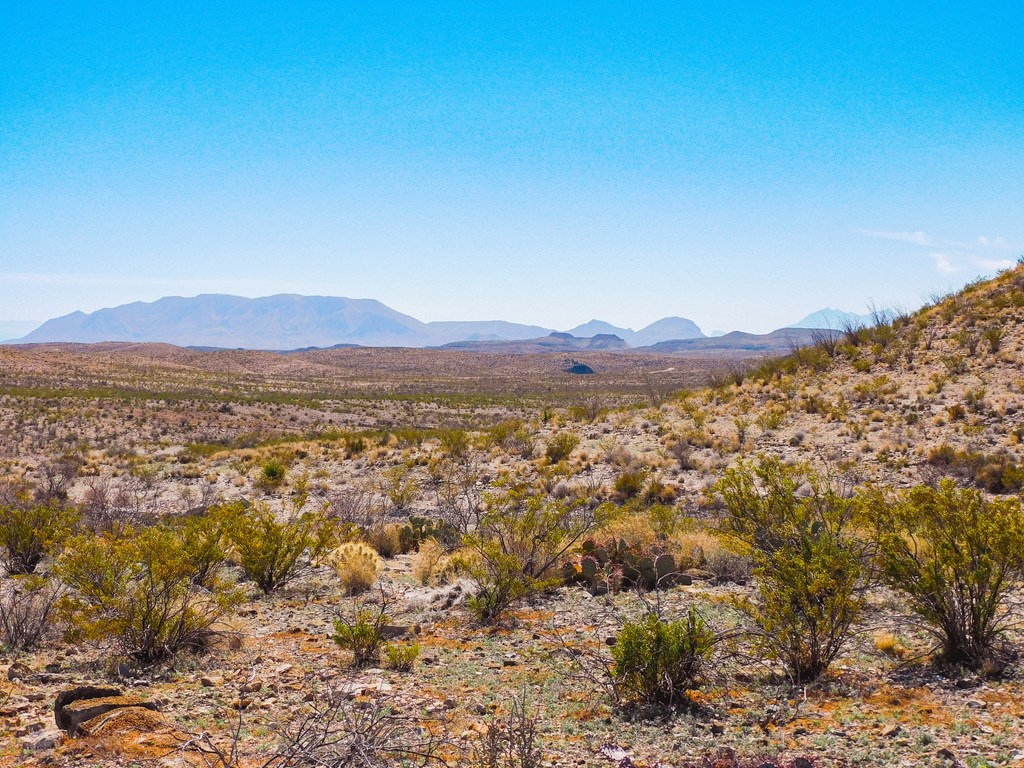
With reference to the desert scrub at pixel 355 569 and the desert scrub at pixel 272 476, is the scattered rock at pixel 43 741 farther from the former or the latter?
the desert scrub at pixel 272 476

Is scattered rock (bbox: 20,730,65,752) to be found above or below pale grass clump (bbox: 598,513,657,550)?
above

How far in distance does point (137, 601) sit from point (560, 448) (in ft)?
52.0

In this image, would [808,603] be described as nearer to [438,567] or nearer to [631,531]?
[631,531]

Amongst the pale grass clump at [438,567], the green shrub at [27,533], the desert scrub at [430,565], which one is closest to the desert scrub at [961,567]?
the pale grass clump at [438,567]

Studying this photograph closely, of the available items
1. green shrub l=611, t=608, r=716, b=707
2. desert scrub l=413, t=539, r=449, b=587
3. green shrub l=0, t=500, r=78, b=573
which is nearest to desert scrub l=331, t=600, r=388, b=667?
green shrub l=611, t=608, r=716, b=707

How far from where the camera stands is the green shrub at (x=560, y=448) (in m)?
21.7

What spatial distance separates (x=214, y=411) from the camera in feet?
154

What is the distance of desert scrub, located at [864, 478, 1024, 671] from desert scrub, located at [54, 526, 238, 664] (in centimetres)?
668

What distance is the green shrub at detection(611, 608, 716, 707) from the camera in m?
5.64

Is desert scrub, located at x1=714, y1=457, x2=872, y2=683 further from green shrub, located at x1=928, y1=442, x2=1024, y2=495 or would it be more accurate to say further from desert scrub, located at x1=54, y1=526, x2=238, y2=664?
green shrub, located at x1=928, y1=442, x2=1024, y2=495

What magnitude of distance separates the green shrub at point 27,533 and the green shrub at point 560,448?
13412 millimetres

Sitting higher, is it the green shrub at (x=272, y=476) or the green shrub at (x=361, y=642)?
the green shrub at (x=361, y=642)

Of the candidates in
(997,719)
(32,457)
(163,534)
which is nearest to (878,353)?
(997,719)

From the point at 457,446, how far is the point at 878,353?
1582cm
